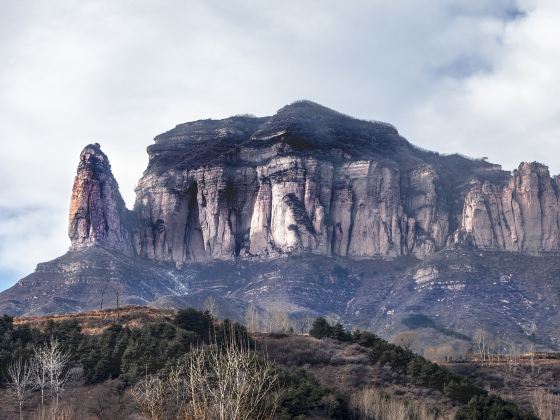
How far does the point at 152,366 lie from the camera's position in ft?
311

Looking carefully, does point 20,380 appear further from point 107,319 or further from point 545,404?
point 545,404

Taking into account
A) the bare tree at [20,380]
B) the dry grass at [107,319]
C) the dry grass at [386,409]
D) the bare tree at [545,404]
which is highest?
the dry grass at [107,319]

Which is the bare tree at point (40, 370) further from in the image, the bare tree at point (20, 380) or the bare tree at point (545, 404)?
the bare tree at point (545, 404)

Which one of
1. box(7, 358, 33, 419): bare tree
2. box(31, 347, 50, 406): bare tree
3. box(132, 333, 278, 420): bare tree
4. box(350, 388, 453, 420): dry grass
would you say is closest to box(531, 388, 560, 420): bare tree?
box(350, 388, 453, 420): dry grass

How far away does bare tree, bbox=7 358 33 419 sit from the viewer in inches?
3481

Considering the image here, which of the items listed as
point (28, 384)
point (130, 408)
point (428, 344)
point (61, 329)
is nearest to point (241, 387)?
point (130, 408)

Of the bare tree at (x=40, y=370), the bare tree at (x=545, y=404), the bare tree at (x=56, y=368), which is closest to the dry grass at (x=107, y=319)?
the bare tree at (x=56, y=368)

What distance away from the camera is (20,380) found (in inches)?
3780

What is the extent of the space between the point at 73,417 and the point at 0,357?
76.2ft

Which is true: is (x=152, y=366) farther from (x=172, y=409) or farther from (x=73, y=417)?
(x=172, y=409)

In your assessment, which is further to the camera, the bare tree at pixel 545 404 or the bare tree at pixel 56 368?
the bare tree at pixel 545 404

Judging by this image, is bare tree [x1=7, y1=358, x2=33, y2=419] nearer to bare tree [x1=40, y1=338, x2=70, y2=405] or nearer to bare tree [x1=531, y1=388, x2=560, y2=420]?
bare tree [x1=40, y1=338, x2=70, y2=405]

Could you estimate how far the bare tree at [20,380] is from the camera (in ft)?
290

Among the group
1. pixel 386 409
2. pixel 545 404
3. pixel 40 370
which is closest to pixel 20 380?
pixel 40 370
